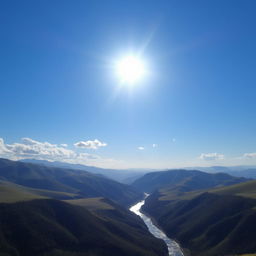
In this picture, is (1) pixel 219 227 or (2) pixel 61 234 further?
(1) pixel 219 227

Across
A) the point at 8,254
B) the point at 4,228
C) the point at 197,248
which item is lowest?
the point at 197,248

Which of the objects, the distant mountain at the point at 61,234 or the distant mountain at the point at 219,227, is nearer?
the distant mountain at the point at 61,234

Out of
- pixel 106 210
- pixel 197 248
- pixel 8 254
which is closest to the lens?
pixel 8 254

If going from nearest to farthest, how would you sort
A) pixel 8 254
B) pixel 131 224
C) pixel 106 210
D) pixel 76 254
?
1. pixel 8 254
2. pixel 76 254
3. pixel 131 224
4. pixel 106 210

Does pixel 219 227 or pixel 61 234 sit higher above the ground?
pixel 61 234

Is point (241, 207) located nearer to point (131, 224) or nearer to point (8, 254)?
point (131, 224)

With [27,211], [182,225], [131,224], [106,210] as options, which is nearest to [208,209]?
[182,225]

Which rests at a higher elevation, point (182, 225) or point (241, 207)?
point (241, 207)

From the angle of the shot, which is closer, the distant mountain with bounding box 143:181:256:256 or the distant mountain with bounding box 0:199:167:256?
the distant mountain with bounding box 0:199:167:256
